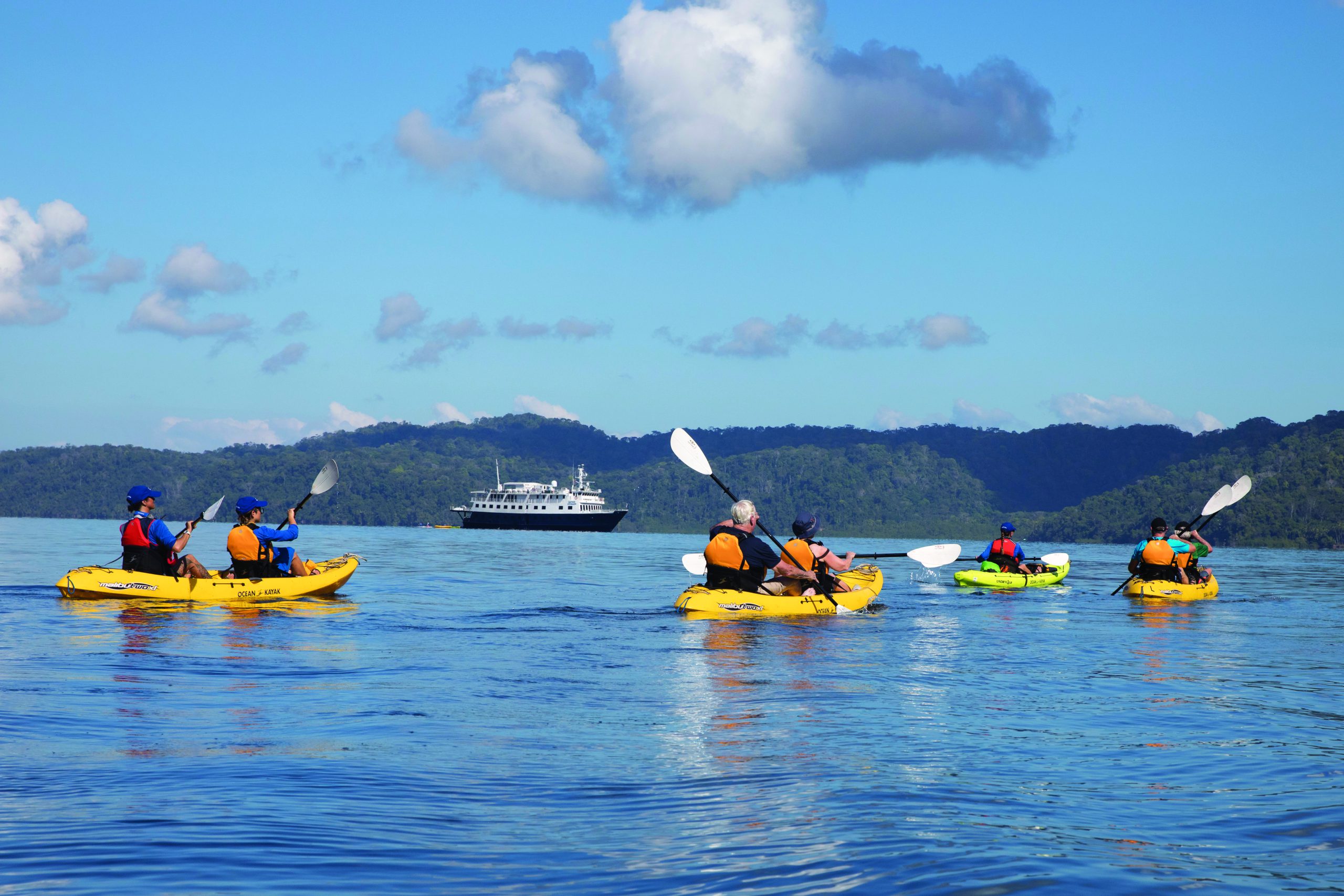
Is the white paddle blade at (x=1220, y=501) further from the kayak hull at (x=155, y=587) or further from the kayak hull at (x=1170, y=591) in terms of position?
the kayak hull at (x=155, y=587)

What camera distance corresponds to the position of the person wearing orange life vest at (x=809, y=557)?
1856cm

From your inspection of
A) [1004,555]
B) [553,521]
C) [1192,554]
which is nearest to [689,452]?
[1004,555]

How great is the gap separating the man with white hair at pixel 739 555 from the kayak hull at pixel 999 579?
1067 centimetres

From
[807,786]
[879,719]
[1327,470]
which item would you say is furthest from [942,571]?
[1327,470]

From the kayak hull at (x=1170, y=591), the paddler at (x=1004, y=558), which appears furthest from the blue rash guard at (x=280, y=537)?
the kayak hull at (x=1170, y=591)

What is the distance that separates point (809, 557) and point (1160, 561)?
9.78 meters

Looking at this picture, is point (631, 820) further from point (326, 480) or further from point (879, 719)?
point (326, 480)

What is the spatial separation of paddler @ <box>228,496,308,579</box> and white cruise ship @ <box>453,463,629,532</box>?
102m

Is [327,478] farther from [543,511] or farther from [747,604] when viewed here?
[543,511]

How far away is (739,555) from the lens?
17.6m

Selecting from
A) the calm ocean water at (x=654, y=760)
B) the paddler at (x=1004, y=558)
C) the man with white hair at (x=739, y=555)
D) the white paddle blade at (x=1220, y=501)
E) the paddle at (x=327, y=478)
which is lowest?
the calm ocean water at (x=654, y=760)

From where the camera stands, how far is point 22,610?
18.5 m

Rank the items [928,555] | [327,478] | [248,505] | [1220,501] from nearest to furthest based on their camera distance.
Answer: [248,505] < [928,555] < [327,478] < [1220,501]

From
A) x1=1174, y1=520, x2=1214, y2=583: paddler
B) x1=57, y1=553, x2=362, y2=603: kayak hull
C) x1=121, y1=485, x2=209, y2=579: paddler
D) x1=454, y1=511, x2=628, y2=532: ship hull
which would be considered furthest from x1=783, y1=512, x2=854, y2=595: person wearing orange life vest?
x1=454, y1=511, x2=628, y2=532: ship hull
